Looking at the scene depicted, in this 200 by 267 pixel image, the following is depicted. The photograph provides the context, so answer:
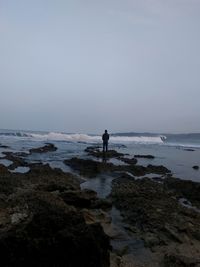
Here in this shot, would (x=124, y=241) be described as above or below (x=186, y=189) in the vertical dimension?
below

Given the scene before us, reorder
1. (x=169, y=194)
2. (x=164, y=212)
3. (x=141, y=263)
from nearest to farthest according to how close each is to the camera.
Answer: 1. (x=141, y=263)
2. (x=164, y=212)
3. (x=169, y=194)

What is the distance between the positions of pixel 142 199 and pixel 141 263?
460cm

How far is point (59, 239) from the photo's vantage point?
17.9 ft

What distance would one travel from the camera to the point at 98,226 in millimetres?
5930

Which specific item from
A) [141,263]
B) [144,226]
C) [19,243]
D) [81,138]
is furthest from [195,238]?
[81,138]

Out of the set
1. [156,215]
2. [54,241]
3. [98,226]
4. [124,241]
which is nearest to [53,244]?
[54,241]

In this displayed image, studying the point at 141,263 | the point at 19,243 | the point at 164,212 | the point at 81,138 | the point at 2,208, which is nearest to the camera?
the point at 19,243

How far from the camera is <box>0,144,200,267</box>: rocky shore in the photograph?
5.38 metres

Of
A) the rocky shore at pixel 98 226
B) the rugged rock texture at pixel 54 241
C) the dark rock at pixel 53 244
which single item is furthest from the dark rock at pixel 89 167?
the dark rock at pixel 53 244

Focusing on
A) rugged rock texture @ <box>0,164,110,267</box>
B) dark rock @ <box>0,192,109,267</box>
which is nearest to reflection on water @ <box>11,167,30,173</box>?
rugged rock texture @ <box>0,164,110,267</box>

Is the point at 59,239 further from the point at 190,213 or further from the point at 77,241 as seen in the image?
the point at 190,213

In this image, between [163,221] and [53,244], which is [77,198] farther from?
[53,244]

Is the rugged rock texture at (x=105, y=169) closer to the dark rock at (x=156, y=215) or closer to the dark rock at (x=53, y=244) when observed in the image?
the dark rock at (x=156, y=215)

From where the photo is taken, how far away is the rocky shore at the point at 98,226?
5.38 meters
